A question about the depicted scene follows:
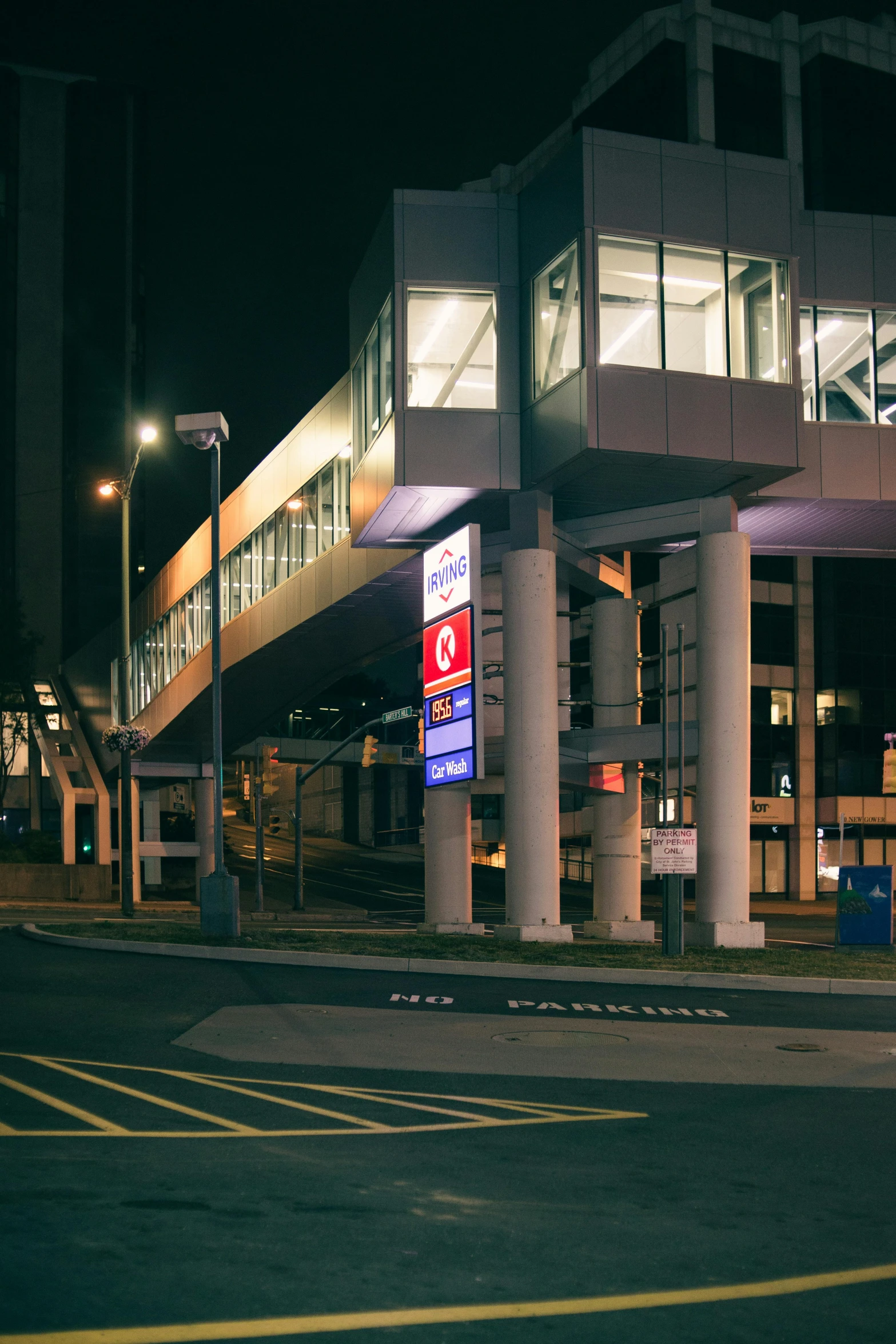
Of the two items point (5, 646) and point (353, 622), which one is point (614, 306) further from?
point (5, 646)

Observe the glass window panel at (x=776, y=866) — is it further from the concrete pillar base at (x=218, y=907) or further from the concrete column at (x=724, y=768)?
the concrete pillar base at (x=218, y=907)

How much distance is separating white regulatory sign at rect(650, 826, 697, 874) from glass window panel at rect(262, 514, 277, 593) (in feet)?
62.5

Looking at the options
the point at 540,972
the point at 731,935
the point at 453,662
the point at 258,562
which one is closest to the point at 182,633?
the point at 258,562

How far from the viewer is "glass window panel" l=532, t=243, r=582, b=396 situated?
24.8 m

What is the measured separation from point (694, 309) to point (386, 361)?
6.57 meters

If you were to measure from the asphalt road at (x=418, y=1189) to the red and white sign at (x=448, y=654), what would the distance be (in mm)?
13419

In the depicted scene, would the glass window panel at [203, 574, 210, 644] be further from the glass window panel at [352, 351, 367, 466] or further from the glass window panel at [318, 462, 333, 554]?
the glass window panel at [352, 351, 367, 466]

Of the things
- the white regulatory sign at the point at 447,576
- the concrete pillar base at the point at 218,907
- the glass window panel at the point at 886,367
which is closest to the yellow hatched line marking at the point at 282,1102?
the concrete pillar base at the point at 218,907

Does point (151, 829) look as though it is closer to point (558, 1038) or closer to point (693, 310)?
point (693, 310)

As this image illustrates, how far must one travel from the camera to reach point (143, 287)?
101 m

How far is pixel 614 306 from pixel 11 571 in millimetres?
72447

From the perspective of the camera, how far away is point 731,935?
25.1 metres

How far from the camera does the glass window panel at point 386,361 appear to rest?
2705 cm

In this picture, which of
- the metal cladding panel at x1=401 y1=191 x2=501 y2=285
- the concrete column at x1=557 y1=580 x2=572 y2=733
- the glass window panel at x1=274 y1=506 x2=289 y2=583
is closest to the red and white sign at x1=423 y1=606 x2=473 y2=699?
the concrete column at x1=557 y1=580 x2=572 y2=733
